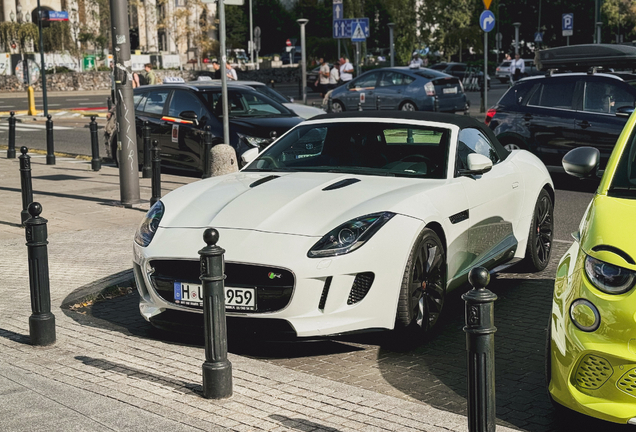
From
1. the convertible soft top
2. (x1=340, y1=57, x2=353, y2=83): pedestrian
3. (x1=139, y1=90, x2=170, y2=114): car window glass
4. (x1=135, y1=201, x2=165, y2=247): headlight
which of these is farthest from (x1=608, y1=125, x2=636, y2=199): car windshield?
(x1=340, y1=57, x2=353, y2=83): pedestrian

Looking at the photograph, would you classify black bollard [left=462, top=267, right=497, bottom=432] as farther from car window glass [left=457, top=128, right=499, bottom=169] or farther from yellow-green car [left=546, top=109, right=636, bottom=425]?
car window glass [left=457, top=128, right=499, bottom=169]

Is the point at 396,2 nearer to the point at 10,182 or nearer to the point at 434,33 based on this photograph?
the point at 434,33

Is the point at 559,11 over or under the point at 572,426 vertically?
over

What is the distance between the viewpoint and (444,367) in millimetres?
5398

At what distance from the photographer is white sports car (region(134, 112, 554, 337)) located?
535 cm

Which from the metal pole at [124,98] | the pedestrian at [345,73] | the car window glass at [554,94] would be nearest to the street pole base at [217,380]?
the metal pole at [124,98]

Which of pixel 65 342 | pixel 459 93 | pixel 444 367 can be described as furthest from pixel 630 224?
pixel 459 93

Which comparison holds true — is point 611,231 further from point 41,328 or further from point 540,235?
point 540,235

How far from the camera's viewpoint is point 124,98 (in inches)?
448

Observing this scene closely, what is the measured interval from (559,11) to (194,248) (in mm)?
92460

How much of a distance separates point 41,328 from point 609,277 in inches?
140

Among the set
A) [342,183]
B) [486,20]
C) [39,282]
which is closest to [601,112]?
[342,183]

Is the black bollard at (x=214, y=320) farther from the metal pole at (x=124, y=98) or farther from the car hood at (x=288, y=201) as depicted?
the metal pole at (x=124, y=98)

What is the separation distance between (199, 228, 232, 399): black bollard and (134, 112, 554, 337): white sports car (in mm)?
661
